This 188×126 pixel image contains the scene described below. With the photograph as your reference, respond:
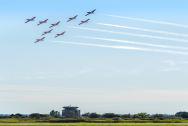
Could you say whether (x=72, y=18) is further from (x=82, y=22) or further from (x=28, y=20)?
(x=28, y=20)

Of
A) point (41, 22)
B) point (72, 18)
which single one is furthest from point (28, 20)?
point (72, 18)

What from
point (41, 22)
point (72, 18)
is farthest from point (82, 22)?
point (41, 22)

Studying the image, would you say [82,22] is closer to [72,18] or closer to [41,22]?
[72,18]

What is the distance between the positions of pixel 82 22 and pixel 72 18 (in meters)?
4.43

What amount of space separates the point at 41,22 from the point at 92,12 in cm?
1339

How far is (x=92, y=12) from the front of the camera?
5502 inches

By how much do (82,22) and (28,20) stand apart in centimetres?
1684

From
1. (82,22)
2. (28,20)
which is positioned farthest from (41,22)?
(82,22)

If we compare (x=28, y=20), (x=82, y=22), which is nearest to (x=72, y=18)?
(x=82, y=22)

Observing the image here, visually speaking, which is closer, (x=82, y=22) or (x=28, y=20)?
(x=82, y=22)

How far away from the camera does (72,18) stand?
135625 mm

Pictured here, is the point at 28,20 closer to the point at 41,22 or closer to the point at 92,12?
the point at 41,22

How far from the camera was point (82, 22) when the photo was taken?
132250 mm

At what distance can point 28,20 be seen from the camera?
14112 cm
